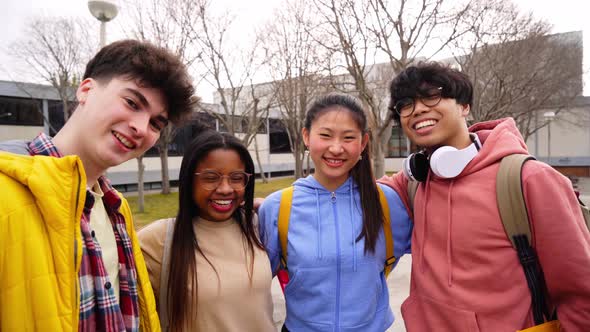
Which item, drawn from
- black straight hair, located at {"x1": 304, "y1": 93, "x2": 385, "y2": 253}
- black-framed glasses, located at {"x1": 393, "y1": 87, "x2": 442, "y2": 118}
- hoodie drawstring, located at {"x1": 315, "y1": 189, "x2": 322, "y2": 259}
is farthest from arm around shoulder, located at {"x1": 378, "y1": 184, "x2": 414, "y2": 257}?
black-framed glasses, located at {"x1": 393, "y1": 87, "x2": 442, "y2": 118}

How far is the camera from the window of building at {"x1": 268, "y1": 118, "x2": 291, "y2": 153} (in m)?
28.7

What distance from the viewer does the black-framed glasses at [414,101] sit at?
79.4 inches

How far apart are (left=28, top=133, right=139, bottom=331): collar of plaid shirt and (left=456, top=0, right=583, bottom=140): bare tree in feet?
32.2

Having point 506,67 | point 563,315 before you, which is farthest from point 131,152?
point 506,67

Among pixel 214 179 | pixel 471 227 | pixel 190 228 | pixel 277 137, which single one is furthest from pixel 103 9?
pixel 277 137

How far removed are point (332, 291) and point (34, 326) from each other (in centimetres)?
142

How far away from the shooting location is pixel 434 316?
1.84 metres

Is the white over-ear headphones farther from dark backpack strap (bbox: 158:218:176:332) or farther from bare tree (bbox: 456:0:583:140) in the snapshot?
bare tree (bbox: 456:0:583:140)

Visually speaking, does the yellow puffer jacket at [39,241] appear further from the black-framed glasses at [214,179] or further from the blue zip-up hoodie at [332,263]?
the blue zip-up hoodie at [332,263]

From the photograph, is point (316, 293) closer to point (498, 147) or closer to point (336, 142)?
point (336, 142)

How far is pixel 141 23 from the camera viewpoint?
982 centimetres

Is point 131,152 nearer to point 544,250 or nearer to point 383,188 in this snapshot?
point 383,188

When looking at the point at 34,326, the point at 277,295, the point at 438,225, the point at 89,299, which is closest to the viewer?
the point at 34,326

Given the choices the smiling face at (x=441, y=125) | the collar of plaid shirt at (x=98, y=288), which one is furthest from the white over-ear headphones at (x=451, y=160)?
the collar of plaid shirt at (x=98, y=288)
